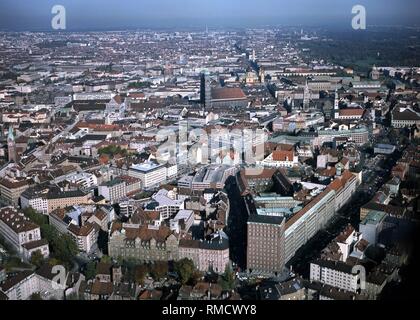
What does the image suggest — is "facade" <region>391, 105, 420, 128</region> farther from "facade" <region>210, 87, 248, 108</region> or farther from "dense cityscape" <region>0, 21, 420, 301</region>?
"facade" <region>210, 87, 248, 108</region>

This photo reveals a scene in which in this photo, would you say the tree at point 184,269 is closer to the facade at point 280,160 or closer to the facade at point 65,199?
the facade at point 65,199

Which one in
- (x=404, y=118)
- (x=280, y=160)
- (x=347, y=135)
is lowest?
(x=280, y=160)

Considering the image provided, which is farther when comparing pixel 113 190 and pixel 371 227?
pixel 113 190

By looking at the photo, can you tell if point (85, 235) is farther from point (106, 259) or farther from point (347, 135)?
point (347, 135)

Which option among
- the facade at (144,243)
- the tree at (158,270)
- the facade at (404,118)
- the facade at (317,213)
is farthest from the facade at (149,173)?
the facade at (404,118)

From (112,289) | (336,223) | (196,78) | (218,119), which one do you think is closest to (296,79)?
(196,78)

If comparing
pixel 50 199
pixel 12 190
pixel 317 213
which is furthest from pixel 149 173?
pixel 317 213

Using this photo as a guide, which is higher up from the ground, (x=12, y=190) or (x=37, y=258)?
(x=12, y=190)
